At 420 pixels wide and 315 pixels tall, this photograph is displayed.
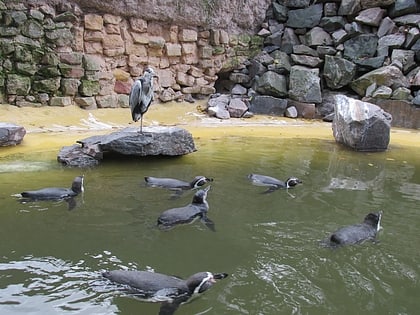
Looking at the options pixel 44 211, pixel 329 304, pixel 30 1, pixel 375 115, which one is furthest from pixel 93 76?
pixel 329 304

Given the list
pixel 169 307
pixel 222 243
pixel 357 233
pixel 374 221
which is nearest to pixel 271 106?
pixel 374 221

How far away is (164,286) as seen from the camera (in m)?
3.05

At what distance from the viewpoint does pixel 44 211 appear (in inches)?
187

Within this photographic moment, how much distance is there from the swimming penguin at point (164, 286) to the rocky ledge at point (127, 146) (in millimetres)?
4059

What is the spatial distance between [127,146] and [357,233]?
400 centimetres

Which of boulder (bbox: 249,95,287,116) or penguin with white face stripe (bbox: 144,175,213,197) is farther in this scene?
boulder (bbox: 249,95,287,116)

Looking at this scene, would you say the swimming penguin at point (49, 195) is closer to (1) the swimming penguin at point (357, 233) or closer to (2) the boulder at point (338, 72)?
(1) the swimming penguin at point (357, 233)

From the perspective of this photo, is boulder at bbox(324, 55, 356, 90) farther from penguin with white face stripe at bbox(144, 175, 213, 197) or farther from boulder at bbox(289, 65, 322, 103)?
penguin with white face stripe at bbox(144, 175, 213, 197)

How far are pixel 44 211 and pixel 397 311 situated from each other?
335 centimetres

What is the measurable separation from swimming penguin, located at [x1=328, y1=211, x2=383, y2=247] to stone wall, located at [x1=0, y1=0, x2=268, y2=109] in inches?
326

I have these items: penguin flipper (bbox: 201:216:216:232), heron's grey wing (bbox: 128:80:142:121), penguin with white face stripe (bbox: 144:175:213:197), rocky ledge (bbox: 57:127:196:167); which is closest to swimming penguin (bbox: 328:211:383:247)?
penguin flipper (bbox: 201:216:216:232)

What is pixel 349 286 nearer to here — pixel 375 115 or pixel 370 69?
pixel 375 115

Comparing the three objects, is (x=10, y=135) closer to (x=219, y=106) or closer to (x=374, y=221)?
(x=374, y=221)

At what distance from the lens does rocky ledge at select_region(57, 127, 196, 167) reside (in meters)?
7.01
